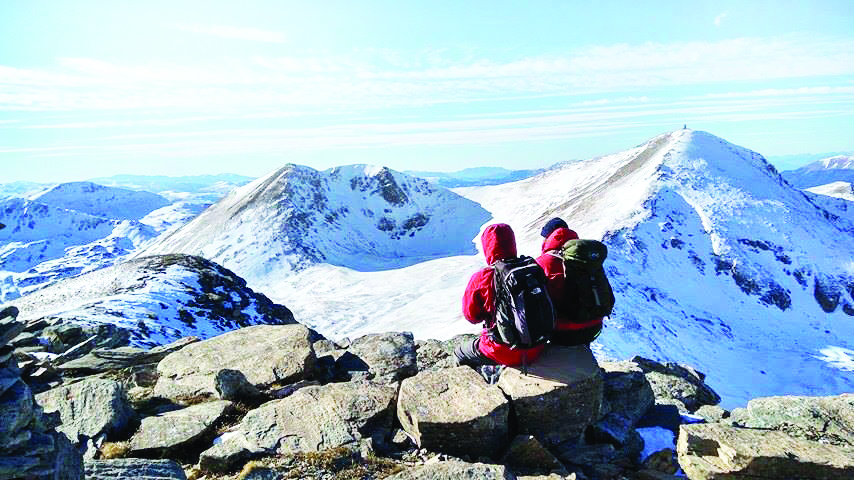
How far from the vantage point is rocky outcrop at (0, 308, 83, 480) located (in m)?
5.89

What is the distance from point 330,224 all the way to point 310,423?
13704cm

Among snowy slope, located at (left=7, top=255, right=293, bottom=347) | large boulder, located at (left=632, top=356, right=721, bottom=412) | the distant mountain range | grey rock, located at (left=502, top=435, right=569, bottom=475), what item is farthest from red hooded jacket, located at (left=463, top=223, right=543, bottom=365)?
the distant mountain range

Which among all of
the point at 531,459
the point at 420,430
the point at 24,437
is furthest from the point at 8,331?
the point at 531,459

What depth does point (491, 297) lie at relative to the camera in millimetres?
7918

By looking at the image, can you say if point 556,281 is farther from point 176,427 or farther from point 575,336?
point 176,427

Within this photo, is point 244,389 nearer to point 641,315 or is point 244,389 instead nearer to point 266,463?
point 266,463

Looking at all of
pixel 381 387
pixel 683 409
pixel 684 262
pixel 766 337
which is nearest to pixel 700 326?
pixel 766 337

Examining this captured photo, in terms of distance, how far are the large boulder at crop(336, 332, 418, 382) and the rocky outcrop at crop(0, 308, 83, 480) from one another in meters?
5.66

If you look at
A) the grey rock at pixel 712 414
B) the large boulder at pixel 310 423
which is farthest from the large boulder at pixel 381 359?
the grey rock at pixel 712 414

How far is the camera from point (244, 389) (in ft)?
32.4

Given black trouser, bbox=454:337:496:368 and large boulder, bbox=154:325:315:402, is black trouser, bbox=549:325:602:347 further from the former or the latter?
large boulder, bbox=154:325:315:402

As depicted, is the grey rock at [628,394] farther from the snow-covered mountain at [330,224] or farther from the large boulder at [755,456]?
the snow-covered mountain at [330,224]

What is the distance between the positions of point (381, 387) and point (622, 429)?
13.4 ft

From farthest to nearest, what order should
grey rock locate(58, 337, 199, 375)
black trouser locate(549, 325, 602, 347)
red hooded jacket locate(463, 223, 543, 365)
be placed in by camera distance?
grey rock locate(58, 337, 199, 375) < black trouser locate(549, 325, 602, 347) < red hooded jacket locate(463, 223, 543, 365)
